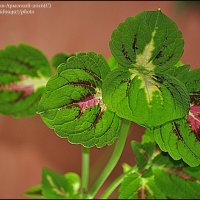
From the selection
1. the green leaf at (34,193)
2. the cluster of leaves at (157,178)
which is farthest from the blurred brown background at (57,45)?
the cluster of leaves at (157,178)

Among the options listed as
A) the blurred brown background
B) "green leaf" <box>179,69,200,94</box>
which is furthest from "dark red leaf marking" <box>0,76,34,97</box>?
the blurred brown background

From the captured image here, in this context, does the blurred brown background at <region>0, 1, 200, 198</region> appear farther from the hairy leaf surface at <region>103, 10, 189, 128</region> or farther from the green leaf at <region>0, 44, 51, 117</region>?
the hairy leaf surface at <region>103, 10, 189, 128</region>

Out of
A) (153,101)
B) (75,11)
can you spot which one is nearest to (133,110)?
(153,101)

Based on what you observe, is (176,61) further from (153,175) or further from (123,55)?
(153,175)

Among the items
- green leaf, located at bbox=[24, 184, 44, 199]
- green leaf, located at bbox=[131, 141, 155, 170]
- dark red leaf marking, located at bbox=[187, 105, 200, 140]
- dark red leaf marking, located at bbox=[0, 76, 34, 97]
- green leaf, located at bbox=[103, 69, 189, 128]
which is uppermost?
dark red leaf marking, located at bbox=[0, 76, 34, 97]

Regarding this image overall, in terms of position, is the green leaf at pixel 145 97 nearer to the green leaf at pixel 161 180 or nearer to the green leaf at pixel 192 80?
the green leaf at pixel 192 80

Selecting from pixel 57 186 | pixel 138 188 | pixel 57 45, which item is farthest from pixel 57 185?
pixel 57 45

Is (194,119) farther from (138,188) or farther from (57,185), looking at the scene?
(57,185)
